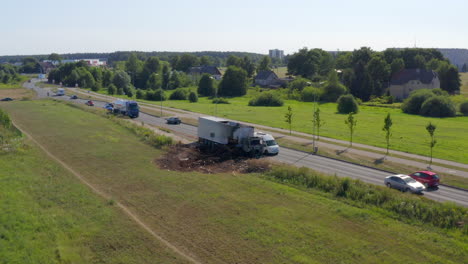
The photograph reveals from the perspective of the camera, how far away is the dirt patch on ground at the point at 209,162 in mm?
33062

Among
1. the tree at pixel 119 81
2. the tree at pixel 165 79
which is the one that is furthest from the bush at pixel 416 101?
the tree at pixel 119 81

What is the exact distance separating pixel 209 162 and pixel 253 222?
46.1ft

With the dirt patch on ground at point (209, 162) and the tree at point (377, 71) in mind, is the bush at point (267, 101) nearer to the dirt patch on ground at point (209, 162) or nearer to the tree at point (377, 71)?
the tree at point (377, 71)

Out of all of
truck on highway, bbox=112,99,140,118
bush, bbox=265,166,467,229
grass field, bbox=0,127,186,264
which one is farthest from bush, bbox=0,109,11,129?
bush, bbox=265,166,467,229

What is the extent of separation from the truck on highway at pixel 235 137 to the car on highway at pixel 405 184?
12241 mm

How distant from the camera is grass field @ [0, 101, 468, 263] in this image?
60.5 ft

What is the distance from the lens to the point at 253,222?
865 inches

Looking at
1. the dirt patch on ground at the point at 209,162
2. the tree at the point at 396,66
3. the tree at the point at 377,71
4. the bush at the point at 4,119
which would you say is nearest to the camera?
the dirt patch on ground at the point at 209,162

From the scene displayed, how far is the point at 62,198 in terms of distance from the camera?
2534 centimetres

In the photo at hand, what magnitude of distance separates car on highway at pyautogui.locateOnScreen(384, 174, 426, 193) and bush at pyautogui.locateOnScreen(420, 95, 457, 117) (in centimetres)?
5261

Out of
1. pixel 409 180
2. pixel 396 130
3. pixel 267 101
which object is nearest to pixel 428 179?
pixel 409 180

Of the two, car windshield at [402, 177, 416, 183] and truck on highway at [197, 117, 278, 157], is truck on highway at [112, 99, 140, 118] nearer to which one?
truck on highway at [197, 117, 278, 157]

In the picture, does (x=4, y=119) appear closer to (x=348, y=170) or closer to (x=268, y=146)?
(x=268, y=146)

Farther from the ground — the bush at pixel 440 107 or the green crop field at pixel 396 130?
the bush at pixel 440 107
